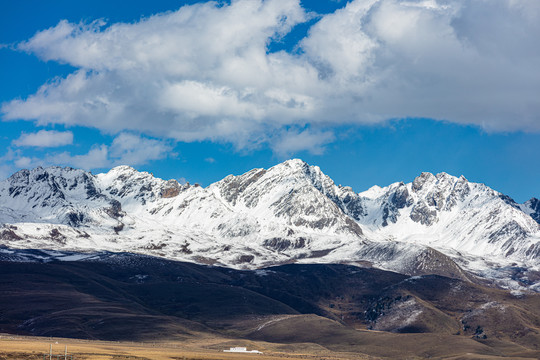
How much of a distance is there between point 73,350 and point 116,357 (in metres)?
15.9

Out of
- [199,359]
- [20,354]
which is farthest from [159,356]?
[20,354]

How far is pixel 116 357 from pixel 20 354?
1025 inches

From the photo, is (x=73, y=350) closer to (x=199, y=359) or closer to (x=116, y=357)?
(x=116, y=357)

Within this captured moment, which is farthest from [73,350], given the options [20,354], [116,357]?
[20,354]

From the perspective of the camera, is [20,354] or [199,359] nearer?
[20,354]

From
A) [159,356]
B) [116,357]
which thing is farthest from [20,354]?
[159,356]

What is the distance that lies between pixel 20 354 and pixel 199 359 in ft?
170

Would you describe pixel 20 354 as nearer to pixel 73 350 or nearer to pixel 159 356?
pixel 73 350

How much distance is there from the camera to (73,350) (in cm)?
19100

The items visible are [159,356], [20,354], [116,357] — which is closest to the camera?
[20,354]

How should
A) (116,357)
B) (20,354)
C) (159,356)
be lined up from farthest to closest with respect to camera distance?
(159,356)
(116,357)
(20,354)

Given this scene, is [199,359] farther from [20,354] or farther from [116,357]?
[20,354]

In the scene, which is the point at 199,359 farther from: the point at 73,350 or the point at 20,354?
the point at 20,354

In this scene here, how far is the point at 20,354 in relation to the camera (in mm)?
161125
